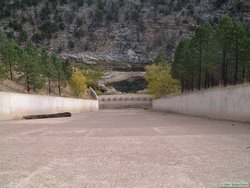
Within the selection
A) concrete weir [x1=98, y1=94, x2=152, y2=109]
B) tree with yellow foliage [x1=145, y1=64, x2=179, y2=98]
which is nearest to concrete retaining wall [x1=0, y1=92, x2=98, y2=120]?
tree with yellow foliage [x1=145, y1=64, x2=179, y2=98]

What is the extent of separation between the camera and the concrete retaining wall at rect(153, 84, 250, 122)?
660 inches

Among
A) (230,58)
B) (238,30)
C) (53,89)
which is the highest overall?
(238,30)

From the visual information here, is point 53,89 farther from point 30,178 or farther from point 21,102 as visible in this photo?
point 30,178

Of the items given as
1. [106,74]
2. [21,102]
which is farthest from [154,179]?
[106,74]

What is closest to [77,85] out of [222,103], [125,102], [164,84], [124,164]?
[125,102]

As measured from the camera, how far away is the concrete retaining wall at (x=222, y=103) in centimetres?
1677

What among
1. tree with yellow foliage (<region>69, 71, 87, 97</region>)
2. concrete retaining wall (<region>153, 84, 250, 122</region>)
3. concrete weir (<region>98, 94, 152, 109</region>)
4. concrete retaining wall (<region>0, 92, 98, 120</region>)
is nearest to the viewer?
concrete retaining wall (<region>153, 84, 250, 122</region>)

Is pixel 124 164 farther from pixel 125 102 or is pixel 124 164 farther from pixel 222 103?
pixel 125 102

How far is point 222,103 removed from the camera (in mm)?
20094

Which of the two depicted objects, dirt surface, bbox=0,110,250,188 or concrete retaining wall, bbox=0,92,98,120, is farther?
concrete retaining wall, bbox=0,92,98,120

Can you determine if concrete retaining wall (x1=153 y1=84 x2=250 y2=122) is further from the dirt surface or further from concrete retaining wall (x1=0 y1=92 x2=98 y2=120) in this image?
concrete retaining wall (x1=0 y1=92 x2=98 y2=120)

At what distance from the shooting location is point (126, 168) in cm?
638

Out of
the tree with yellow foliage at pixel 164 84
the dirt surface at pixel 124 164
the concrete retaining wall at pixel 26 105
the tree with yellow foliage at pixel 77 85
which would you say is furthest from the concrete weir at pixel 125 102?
the dirt surface at pixel 124 164

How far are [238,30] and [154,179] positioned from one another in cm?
4279
